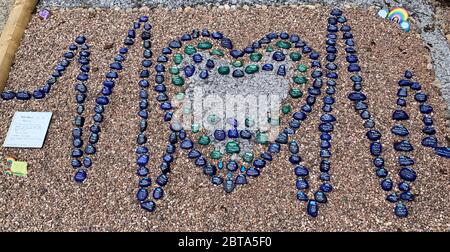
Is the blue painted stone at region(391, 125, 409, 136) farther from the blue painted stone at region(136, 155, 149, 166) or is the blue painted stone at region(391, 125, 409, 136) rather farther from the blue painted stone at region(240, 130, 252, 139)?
the blue painted stone at region(136, 155, 149, 166)

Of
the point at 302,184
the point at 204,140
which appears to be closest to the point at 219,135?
the point at 204,140

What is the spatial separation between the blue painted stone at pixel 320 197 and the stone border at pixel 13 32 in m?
2.60

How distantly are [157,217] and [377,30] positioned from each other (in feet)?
8.00

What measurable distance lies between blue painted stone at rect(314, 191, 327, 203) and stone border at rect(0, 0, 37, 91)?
2.60m

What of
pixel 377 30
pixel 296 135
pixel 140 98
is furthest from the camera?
pixel 377 30

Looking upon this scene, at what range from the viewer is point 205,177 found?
120 inches

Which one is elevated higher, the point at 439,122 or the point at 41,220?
the point at 439,122

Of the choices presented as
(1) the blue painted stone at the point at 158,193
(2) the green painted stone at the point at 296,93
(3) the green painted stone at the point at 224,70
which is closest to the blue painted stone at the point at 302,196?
(2) the green painted stone at the point at 296,93

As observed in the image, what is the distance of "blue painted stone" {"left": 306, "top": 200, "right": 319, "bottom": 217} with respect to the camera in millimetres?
2838

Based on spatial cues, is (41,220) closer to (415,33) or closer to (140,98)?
(140,98)

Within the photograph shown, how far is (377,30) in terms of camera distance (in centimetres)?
381

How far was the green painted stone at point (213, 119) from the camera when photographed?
3.27 meters

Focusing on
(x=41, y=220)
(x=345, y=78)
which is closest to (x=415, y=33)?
(x=345, y=78)
